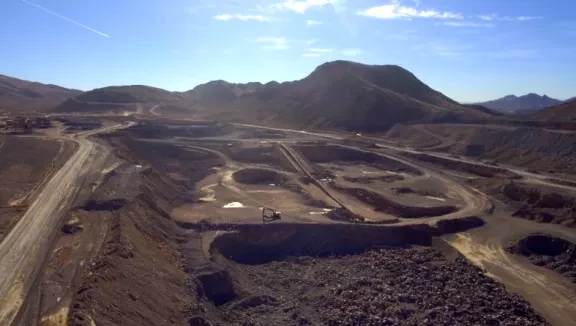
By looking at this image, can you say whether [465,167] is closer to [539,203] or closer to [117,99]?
[539,203]

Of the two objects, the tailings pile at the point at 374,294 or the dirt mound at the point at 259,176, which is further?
the dirt mound at the point at 259,176

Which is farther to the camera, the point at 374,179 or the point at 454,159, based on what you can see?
the point at 454,159

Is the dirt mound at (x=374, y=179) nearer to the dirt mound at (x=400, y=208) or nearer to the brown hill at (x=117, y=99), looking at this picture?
the dirt mound at (x=400, y=208)

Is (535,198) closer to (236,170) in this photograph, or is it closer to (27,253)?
(236,170)

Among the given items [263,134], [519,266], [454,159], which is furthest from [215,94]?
[519,266]

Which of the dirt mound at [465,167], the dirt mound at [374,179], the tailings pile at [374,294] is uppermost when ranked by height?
the dirt mound at [465,167]

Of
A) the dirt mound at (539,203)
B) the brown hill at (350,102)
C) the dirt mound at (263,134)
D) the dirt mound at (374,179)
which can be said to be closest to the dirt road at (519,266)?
the dirt mound at (539,203)

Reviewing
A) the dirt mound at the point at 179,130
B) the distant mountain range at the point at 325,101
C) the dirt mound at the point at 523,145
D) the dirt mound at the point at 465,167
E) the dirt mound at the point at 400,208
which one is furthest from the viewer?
the distant mountain range at the point at 325,101
